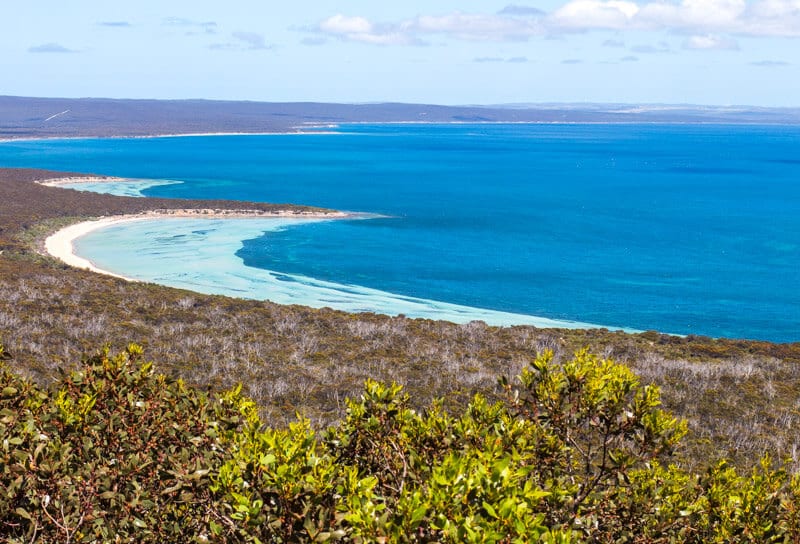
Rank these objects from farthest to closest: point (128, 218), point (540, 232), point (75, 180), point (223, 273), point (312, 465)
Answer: point (75, 180) < point (540, 232) < point (128, 218) < point (223, 273) < point (312, 465)

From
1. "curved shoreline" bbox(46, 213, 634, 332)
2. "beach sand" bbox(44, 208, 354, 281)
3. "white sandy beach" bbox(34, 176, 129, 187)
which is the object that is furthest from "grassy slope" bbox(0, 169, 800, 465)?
"white sandy beach" bbox(34, 176, 129, 187)

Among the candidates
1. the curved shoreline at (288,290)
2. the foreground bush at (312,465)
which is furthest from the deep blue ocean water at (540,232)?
the foreground bush at (312,465)

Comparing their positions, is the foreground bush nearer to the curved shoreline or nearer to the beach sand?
the curved shoreline

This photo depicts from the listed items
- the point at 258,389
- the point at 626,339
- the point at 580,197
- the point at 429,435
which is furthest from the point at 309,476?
the point at 580,197

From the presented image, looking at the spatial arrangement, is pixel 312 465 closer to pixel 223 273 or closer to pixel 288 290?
pixel 288 290

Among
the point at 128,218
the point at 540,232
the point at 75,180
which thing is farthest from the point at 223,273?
the point at 75,180

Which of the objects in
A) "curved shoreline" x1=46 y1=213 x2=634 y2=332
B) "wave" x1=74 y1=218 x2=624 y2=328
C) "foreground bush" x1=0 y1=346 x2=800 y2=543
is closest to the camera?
"foreground bush" x1=0 y1=346 x2=800 y2=543

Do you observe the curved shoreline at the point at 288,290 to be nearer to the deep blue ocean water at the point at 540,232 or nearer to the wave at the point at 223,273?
the wave at the point at 223,273
